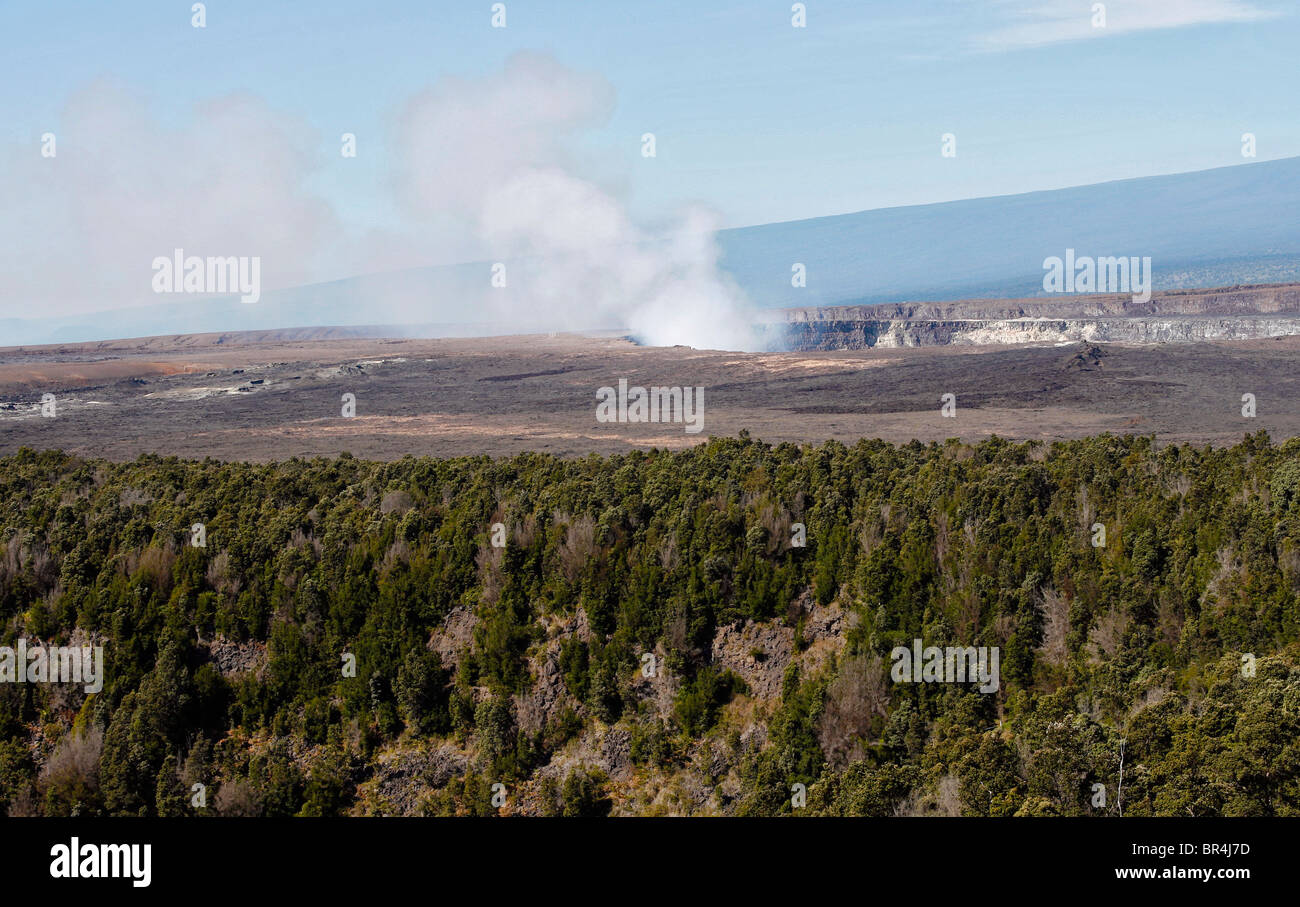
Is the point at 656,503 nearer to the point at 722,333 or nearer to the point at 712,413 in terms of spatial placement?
the point at 712,413

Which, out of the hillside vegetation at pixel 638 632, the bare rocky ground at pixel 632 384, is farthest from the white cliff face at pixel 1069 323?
the hillside vegetation at pixel 638 632

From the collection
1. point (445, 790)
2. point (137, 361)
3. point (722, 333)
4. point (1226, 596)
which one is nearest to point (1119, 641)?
point (1226, 596)

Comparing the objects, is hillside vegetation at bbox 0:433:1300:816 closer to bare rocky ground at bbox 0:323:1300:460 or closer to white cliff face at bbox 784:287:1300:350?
bare rocky ground at bbox 0:323:1300:460

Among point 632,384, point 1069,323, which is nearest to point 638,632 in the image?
point 632,384

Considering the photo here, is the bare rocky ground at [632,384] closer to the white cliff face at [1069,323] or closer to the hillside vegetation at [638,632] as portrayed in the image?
the white cliff face at [1069,323]

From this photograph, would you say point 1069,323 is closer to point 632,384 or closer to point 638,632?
point 632,384
